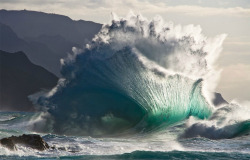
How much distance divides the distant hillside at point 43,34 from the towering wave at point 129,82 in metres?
113

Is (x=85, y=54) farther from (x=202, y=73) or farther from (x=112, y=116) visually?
(x=202, y=73)

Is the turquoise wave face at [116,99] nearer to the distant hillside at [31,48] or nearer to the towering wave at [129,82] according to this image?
the towering wave at [129,82]

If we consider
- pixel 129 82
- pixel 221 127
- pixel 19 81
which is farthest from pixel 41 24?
pixel 221 127

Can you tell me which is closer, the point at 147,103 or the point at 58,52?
the point at 147,103

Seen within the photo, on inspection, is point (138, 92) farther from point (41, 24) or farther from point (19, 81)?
point (41, 24)

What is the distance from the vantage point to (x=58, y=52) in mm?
153625

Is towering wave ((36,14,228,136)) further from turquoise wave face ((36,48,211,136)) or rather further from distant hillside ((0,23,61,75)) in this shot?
distant hillside ((0,23,61,75))

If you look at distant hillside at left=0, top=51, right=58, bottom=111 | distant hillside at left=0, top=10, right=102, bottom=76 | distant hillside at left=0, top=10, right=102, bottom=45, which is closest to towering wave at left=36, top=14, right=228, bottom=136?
distant hillside at left=0, top=51, right=58, bottom=111

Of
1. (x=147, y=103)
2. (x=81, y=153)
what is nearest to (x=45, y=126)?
(x=147, y=103)

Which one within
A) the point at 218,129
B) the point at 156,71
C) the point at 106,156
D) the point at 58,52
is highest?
the point at 58,52

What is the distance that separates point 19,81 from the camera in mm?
113500

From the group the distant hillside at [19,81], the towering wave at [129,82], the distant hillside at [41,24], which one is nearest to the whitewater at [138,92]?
the towering wave at [129,82]

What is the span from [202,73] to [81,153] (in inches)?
675

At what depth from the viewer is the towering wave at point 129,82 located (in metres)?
28.6
